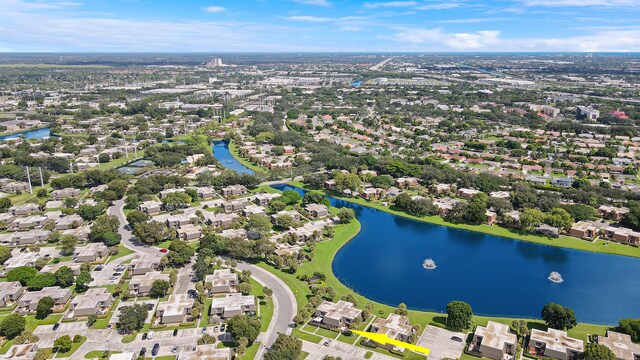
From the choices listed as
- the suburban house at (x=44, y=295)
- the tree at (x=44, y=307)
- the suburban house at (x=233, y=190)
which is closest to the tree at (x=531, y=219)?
the suburban house at (x=233, y=190)

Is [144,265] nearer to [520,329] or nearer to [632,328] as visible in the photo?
[520,329]

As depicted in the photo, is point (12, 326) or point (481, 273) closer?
point (12, 326)

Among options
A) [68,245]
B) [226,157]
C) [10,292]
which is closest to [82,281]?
[10,292]

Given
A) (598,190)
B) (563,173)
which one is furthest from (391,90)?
(598,190)

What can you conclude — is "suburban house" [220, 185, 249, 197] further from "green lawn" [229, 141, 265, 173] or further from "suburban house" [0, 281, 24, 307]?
"suburban house" [0, 281, 24, 307]

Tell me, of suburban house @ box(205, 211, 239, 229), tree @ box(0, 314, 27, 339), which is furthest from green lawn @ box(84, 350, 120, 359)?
suburban house @ box(205, 211, 239, 229)

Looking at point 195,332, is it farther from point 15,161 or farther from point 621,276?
point 15,161
